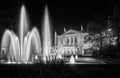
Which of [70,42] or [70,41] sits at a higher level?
[70,41]

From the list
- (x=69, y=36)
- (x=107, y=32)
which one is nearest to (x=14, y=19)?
(x=107, y=32)

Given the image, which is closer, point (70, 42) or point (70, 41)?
point (70, 41)

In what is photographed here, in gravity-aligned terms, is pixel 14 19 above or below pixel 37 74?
above

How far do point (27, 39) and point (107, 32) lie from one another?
22510 millimetres

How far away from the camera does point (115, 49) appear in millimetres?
26062

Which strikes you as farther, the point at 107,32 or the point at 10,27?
the point at 107,32

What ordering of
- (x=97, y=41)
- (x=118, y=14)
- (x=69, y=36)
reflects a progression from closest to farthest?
(x=118, y=14), (x=97, y=41), (x=69, y=36)

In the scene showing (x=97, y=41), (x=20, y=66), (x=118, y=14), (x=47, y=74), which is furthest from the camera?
(x=97, y=41)

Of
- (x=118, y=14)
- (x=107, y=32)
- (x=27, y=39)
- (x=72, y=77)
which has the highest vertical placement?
(x=118, y=14)

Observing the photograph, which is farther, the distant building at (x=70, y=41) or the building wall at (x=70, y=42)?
the distant building at (x=70, y=41)

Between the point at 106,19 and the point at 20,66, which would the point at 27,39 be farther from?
the point at 106,19

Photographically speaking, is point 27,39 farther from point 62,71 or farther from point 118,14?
point 118,14

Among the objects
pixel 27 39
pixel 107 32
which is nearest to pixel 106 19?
pixel 107 32

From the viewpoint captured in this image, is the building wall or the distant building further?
the distant building
